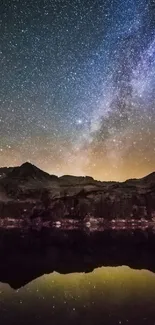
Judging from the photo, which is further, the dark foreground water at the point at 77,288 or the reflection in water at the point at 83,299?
the dark foreground water at the point at 77,288

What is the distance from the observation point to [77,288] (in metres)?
31.8

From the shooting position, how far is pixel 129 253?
5594cm

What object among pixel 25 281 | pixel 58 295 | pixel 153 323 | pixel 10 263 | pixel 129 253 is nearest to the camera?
pixel 153 323

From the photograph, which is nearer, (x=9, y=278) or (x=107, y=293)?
(x=107, y=293)

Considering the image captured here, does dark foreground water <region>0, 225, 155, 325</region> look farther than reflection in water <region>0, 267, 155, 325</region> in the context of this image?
Yes

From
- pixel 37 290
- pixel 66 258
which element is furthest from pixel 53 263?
pixel 37 290

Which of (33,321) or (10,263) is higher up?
(10,263)

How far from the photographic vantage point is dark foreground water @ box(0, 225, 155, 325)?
22578 millimetres

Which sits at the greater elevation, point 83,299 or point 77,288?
point 77,288

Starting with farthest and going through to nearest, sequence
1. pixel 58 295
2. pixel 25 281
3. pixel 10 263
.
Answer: pixel 10 263 < pixel 25 281 < pixel 58 295

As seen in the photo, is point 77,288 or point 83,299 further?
point 77,288

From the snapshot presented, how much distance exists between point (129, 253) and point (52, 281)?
2372cm

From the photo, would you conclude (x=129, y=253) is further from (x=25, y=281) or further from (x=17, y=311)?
(x=17, y=311)

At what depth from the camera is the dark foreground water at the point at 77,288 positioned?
22.6m
